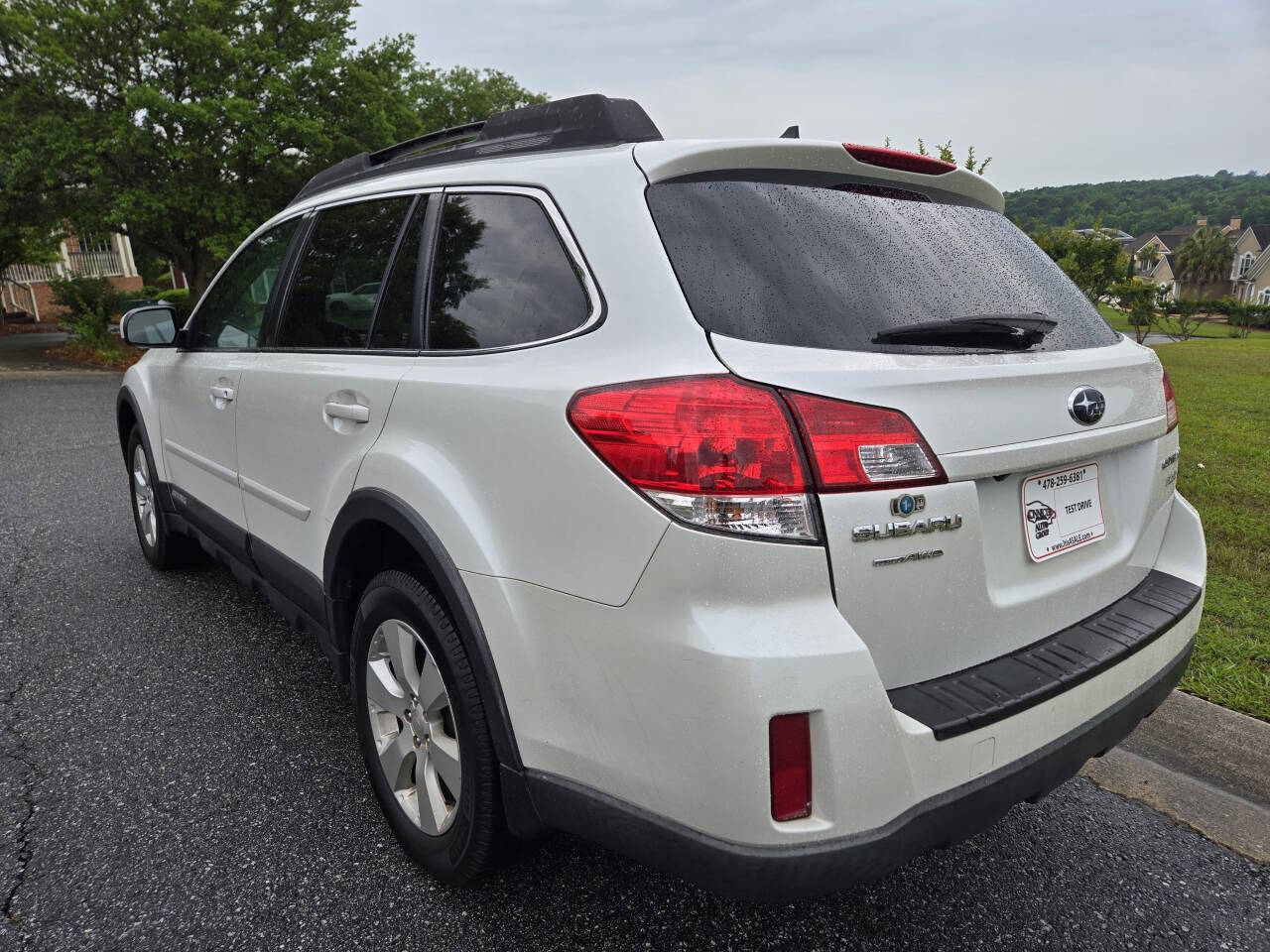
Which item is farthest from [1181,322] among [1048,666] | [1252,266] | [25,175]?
[1252,266]

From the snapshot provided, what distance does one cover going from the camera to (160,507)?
13.8 ft

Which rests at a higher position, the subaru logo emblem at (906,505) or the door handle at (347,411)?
the door handle at (347,411)

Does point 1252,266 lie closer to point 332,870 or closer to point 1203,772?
point 1203,772

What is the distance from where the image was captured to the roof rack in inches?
75.8

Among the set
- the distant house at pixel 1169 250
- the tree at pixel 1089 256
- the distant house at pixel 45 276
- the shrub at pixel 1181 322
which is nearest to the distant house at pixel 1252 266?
the distant house at pixel 1169 250

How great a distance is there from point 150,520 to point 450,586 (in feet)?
11.2

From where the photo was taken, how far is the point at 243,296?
339 cm

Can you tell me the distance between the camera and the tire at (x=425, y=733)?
191 centimetres

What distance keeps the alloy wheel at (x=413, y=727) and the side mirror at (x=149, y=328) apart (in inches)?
90.7

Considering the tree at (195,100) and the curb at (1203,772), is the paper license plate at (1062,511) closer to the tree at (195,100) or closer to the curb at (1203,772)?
the curb at (1203,772)

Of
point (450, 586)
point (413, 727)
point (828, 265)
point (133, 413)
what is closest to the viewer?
point (828, 265)

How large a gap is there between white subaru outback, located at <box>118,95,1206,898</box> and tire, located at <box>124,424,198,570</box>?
2345mm

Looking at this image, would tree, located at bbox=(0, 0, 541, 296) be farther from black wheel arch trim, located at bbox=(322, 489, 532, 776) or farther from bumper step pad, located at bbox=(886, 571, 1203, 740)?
bumper step pad, located at bbox=(886, 571, 1203, 740)

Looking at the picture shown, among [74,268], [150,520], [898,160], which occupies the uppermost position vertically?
[74,268]
